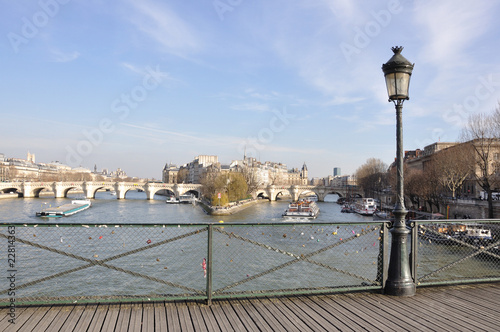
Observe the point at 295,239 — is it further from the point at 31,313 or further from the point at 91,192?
the point at 91,192

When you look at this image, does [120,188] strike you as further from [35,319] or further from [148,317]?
[148,317]

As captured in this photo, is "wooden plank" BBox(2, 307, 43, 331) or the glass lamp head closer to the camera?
"wooden plank" BBox(2, 307, 43, 331)

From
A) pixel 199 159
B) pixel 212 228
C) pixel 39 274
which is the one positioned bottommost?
pixel 39 274

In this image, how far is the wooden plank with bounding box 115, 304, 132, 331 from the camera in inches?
173

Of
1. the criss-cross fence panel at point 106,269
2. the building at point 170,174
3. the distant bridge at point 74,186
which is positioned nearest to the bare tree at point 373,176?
the distant bridge at point 74,186

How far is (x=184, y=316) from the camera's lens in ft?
15.7

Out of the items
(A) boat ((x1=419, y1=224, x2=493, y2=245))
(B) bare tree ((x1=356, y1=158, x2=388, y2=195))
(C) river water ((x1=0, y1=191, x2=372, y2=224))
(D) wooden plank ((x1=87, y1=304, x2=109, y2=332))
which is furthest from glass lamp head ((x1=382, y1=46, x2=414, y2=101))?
(B) bare tree ((x1=356, y1=158, x2=388, y2=195))

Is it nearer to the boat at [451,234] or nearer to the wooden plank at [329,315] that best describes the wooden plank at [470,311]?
the boat at [451,234]

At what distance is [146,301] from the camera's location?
5195 millimetres

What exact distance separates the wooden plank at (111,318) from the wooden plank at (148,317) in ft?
1.03

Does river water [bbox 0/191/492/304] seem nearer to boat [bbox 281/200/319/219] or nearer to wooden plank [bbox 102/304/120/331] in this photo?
wooden plank [bbox 102/304/120/331]

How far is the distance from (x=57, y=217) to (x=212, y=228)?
145 ft

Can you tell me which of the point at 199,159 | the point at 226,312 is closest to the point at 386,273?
the point at 226,312

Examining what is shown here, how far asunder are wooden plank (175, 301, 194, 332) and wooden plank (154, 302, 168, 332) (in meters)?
0.18
